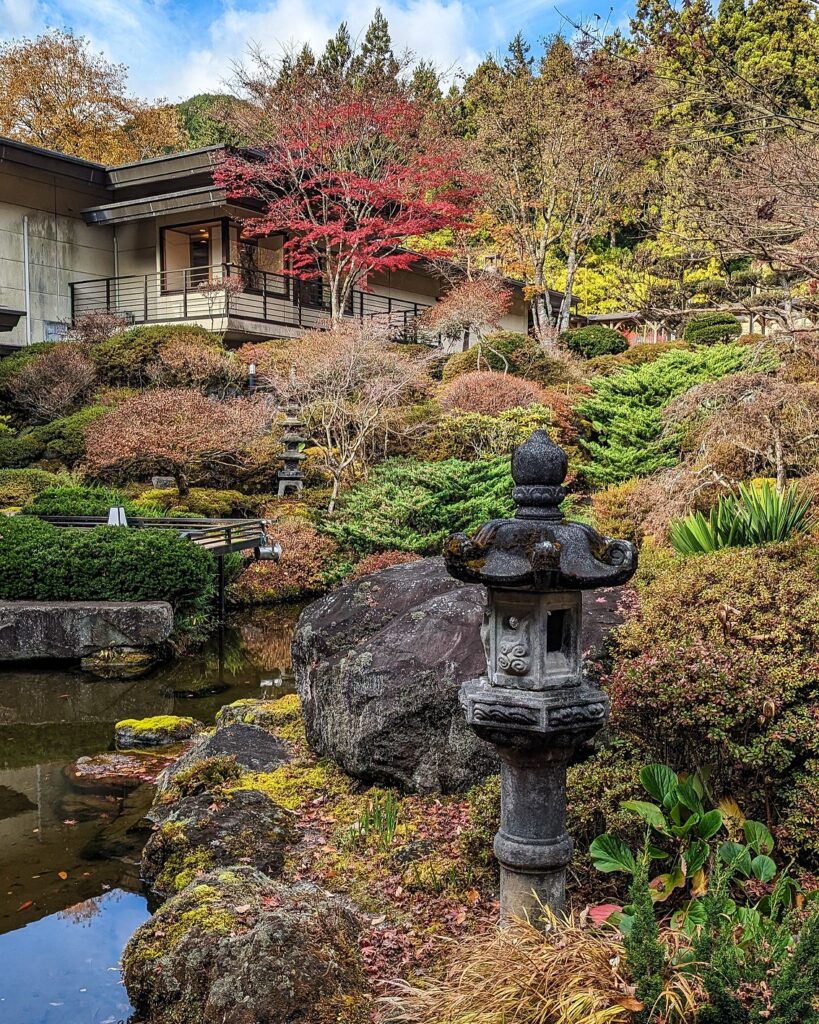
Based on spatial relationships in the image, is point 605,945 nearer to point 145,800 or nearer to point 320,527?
point 145,800

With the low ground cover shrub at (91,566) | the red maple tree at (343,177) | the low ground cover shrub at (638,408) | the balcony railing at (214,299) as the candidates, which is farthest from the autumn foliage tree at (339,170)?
the low ground cover shrub at (91,566)

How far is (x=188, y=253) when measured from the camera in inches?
1057

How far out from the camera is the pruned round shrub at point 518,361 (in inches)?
902

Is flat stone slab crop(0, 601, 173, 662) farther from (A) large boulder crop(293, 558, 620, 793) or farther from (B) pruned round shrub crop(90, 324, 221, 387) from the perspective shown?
(B) pruned round shrub crop(90, 324, 221, 387)

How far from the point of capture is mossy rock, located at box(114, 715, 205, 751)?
8523 millimetres

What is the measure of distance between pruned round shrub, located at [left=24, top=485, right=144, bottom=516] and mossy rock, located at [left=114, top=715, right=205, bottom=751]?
237 inches

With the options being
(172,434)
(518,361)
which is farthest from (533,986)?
(518,361)

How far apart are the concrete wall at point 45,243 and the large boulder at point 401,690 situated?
2190 cm

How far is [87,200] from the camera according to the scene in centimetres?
2661

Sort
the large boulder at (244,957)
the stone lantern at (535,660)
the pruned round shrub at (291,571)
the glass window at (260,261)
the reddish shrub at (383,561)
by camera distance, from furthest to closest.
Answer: the glass window at (260,261)
the pruned round shrub at (291,571)
the reddish shrub at (383,561)
the stone lantern at (535,660)
the large boulder at (244,957)

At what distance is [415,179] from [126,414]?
43.4ft

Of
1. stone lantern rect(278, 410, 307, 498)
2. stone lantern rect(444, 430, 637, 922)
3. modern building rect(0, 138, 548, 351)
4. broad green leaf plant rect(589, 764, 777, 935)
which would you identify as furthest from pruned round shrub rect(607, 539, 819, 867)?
modern building rect(0, 138, 548, 351)

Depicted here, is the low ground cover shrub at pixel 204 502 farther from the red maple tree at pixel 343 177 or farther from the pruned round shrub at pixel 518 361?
the red maple tree at pixel 343 177

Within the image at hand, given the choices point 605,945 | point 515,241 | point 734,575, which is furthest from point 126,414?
point 515,241
